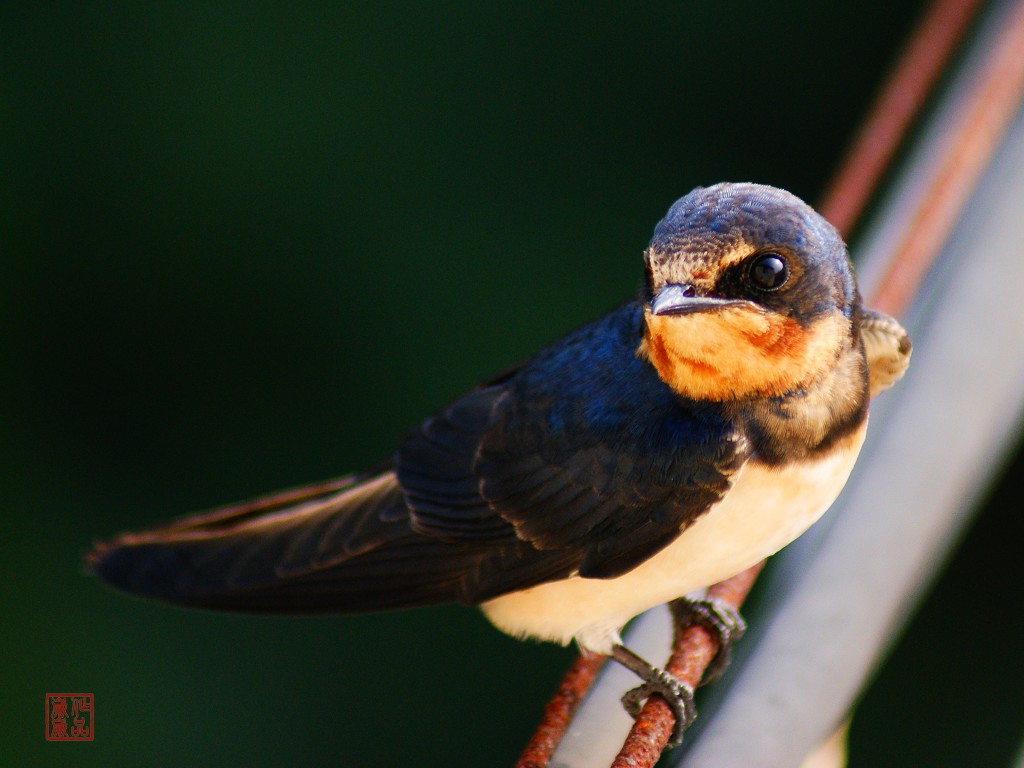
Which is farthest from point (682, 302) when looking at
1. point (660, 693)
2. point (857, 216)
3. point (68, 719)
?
point (68, 719)

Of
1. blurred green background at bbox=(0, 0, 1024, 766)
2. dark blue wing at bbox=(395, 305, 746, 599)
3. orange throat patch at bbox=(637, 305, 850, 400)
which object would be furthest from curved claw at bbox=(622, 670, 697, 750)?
blurred green background at bbox=(0, 0, 1024, 766)

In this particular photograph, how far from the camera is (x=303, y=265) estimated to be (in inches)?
102

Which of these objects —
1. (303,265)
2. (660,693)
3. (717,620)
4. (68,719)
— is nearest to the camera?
(660,693)

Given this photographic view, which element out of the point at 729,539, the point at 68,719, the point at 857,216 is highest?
the point at 857,216

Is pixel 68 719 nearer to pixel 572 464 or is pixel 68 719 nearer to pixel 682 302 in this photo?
pixel 572 464

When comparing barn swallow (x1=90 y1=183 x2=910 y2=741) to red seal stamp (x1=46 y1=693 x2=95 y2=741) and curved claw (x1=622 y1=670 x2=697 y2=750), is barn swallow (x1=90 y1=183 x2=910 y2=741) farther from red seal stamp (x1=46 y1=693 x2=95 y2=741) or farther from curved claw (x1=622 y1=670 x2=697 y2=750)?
red seal stamp (x1=46 y1=693 x2=95 y2=741)

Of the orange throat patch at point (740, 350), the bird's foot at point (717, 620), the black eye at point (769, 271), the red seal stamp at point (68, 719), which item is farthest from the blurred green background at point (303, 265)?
the black eye at point (769, 271)

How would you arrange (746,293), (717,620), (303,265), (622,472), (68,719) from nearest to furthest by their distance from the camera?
(746,293), (622,472), (717,620), (68,719), (303,265)

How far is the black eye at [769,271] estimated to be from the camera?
3.47 feet

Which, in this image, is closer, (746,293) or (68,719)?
(746,293)

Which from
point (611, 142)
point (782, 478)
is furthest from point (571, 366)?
point (611, 142)

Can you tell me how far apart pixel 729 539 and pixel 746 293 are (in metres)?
0.25

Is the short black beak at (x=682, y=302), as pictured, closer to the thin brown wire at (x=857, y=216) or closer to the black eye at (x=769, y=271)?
the black eye at (x=769, y=271)

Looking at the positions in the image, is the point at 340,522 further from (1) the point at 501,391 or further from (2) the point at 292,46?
(2) the point at 292,46
